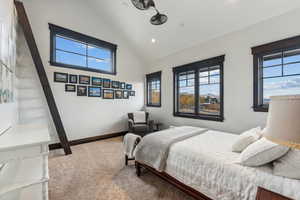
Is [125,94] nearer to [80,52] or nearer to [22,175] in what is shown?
[80,52]

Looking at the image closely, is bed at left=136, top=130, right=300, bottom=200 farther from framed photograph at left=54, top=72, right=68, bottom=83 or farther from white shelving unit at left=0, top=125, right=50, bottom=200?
framed photograph at left=54, top=72, right=68, bottom=83

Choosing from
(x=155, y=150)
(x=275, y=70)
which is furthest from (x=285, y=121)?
(x=275, y=70)

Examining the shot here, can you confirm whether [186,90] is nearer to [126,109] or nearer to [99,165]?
[126,109]

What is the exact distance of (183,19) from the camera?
3389mm

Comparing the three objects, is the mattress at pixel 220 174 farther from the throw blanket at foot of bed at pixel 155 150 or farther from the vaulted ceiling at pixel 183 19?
the vaulted ceiling at pixel 183 19

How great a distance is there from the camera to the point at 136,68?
5.39 metres

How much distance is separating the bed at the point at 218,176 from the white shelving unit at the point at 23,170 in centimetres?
140

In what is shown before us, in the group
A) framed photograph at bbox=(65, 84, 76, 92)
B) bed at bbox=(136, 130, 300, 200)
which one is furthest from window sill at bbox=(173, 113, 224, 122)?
framed photograph at bbox=(65, 84, 76, 92)

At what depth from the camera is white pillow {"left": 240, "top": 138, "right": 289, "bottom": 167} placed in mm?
1229

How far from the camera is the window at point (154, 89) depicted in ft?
16.9

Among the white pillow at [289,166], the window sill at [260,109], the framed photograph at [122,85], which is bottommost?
the white pillow at [289,166]

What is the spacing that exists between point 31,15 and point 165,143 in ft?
14.2

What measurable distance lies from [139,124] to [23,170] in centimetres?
332

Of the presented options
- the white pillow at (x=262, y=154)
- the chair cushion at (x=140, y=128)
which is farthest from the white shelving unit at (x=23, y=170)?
the chair cushion at (x=140, y=128)
